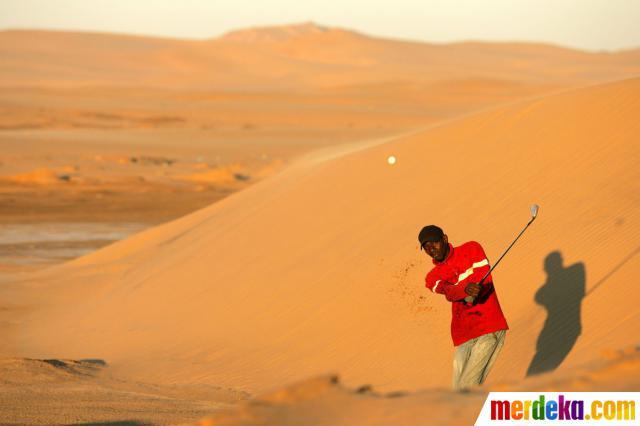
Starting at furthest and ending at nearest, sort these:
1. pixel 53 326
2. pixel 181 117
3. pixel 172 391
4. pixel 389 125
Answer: pixel 181 117 → pixel 389 125 → pixel 53 326 → pixel 172 391

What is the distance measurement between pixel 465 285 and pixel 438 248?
10.2 inches

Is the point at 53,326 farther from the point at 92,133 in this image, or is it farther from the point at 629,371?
the point at 92,133

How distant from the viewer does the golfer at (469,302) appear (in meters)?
6.13

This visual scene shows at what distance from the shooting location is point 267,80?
365ft

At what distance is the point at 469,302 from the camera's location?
614 centimetres

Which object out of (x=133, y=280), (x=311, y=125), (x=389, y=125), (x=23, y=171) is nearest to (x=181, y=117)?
(x=311, y=125)

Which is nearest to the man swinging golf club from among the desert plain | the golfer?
the golfer

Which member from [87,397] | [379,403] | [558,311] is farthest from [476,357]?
[87,397]

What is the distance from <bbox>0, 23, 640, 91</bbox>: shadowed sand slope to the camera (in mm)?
105938

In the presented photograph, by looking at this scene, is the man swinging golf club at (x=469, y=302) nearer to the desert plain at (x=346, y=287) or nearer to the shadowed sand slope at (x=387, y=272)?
the desert plain at (x=346, y=287)

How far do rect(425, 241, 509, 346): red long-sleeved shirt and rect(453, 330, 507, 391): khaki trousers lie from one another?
0.14ft

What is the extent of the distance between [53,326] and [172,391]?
4240mm

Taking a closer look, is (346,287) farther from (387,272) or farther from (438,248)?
(438,248)

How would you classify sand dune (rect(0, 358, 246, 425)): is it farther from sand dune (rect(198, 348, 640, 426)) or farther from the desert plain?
sand dune (rect(198, 348, 640, 426))
